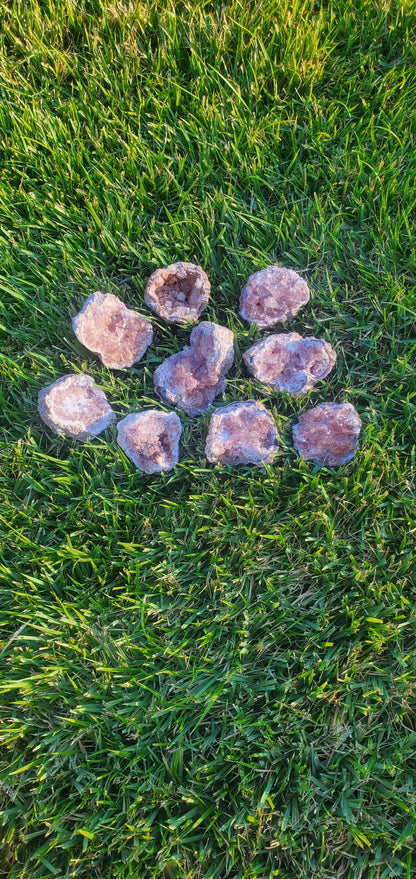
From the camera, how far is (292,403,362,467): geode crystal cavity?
204 cm

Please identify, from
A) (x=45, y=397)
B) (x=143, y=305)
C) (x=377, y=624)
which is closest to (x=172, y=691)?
(x=377, y=624)

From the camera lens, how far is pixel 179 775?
69.8 inches

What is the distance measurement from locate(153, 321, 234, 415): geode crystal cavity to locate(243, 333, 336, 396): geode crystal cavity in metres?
0.11

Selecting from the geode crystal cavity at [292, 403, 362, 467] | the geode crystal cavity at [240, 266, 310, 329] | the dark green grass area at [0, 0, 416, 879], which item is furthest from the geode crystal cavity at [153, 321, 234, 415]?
the geode crystal cavity at [292, 403, 362, 467]

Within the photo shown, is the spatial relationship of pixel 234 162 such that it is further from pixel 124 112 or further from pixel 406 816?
pixel 406 816

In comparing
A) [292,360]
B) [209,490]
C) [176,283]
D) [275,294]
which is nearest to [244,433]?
[209,490]

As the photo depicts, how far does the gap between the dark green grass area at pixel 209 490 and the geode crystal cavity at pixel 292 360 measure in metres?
0.08

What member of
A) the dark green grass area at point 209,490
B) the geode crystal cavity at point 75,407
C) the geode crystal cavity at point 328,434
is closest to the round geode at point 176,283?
the dark green grass area at point 209,490

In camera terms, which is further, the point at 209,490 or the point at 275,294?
the point at 275,294

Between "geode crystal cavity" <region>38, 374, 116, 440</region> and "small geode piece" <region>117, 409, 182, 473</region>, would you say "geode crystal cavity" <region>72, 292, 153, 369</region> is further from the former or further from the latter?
"small geode piece" <region>117, 409, 182, 473</region>

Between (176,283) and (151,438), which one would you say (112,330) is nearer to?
(176,283)

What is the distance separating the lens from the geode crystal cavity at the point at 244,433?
2.03 meters

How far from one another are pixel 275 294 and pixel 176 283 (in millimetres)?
393

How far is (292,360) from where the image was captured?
7.04ft
